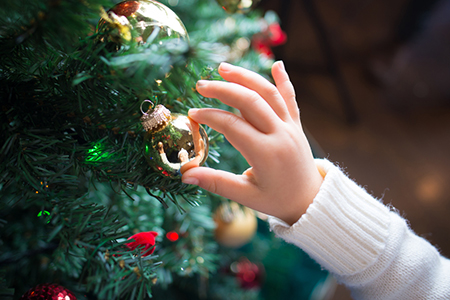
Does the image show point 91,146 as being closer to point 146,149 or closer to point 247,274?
point 146,149

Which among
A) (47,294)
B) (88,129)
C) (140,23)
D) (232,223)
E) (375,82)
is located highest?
(140,23)

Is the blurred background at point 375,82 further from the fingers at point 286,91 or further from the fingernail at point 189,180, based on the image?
the fingernail at point 189,180

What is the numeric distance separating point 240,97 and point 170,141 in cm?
9

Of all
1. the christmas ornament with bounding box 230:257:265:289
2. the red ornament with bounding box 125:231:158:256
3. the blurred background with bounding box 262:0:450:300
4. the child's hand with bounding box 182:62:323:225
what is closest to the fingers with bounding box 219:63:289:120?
the child's hand with bounding box 182:62:323:225

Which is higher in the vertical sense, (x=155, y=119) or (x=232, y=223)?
(x=155, y=119)

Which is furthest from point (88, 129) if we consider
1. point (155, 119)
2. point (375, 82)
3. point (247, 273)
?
point (375, 82)

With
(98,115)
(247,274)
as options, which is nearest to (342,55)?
(247,274)

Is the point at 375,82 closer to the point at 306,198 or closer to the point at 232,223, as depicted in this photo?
the point at 232,223

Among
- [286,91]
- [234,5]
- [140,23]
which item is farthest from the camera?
[234,5]

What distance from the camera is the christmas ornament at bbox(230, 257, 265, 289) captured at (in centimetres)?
68

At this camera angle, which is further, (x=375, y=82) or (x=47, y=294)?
(x=375, y=82)

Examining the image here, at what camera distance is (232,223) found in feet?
1.99

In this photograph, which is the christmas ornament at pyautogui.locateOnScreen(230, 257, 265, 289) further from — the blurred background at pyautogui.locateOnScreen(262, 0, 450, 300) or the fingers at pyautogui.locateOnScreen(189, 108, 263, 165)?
the blurred background at pyautogui.locateOnScreen(262, 0, 450, 300)

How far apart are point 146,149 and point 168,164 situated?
3cm
